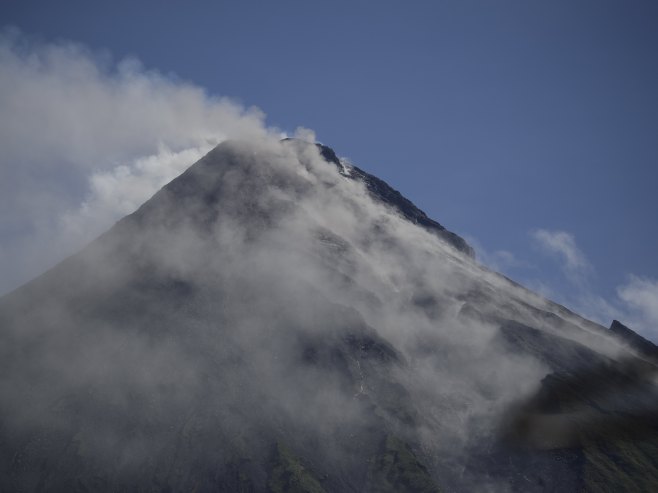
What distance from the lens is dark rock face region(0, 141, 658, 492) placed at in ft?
440

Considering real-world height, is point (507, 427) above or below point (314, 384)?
above

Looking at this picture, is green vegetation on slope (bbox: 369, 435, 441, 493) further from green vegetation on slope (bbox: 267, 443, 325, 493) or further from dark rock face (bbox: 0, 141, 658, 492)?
green vegetation on slope (bbox: 267, 443, 325, 493)

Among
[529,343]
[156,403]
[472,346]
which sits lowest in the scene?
[156,403]

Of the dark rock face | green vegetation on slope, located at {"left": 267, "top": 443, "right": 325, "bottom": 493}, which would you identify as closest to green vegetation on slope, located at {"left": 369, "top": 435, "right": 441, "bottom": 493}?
A: the dark rock face

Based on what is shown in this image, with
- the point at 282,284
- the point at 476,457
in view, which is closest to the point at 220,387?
the point at 282,284

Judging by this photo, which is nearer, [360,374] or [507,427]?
[507,427]

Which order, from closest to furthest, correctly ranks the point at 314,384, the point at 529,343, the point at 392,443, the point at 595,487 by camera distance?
the point at 595,487
the point at 392,443
the point at 314,384
the point at 529,343

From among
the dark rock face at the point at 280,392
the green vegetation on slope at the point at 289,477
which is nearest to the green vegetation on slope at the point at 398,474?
the dark rock face at the point at 280,392

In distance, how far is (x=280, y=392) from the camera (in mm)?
155125

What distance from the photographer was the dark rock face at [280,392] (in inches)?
5285

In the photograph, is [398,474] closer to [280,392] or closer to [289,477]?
[289,477]

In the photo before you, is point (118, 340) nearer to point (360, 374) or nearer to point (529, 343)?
point (360, 374)

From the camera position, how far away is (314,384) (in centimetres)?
16012

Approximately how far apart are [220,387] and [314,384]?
24.5 m
